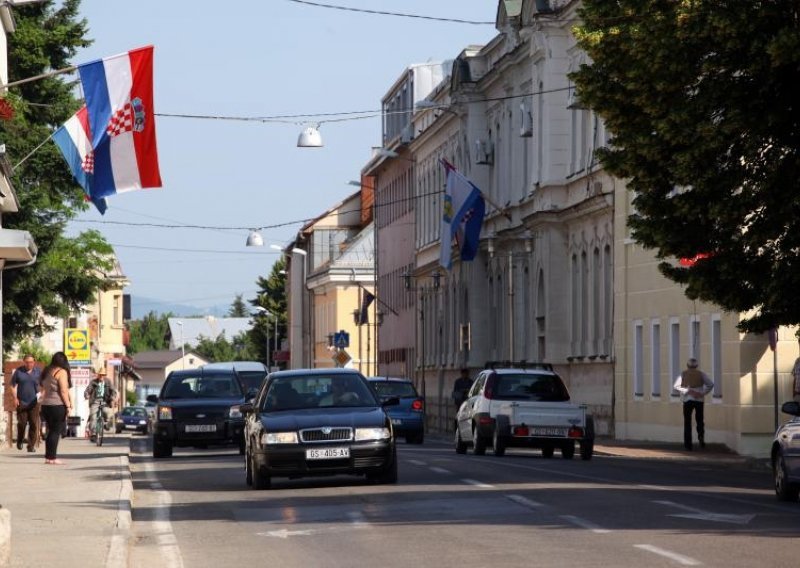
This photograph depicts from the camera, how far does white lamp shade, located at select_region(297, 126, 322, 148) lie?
193 ft

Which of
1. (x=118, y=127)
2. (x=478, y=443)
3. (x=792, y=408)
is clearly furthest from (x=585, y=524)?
(x=478, y=443)

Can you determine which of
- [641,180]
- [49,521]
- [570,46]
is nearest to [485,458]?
[641,180]

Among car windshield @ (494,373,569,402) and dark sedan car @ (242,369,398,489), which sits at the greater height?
car windshield @ (494,373,569,402)

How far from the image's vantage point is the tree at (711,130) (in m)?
25.5

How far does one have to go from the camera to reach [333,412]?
83.2 ft

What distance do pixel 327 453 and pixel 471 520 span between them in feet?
19.5

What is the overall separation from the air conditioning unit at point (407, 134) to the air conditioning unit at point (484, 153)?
65.6 feet

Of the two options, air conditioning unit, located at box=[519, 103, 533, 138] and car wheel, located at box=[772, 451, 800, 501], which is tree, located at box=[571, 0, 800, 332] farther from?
air conditioning unit, located at box=[519, 103, 533, 138]

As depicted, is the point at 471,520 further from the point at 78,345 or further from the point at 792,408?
the point at 78,345

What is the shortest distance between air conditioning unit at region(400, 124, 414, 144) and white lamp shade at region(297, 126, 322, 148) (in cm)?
3167

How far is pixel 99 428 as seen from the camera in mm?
46500

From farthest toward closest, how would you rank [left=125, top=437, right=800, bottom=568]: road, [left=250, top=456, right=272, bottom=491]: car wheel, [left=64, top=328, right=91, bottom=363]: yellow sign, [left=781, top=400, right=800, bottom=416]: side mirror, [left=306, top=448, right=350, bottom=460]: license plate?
[left=64, top=328, right=91, bottom=363]: yellow sign
[left=250, top=456, right=272, bottom=491]: car wheel
[left=306, top=448, right=350, bottom=460]: license plate
[left=781, top=400, right=800, bottom=416]: side mirror
[left=125, top=437, right=800, bottom=568]: road

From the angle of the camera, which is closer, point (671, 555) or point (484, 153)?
point (671, 555)

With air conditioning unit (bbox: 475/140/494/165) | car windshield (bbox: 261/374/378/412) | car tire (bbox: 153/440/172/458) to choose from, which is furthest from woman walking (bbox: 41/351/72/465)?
air conditioning unit (bbox: 475/140/494/165)
